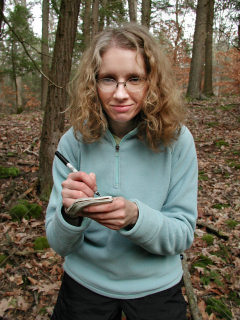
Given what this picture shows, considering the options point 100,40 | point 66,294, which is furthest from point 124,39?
point 66,294

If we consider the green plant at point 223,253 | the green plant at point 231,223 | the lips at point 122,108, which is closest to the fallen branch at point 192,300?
the green plant at point 223,253

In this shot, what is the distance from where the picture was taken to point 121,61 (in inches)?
59.3

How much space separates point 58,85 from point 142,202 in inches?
110

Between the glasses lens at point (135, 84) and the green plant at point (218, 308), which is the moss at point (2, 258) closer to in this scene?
the green plant at point (218, 308)

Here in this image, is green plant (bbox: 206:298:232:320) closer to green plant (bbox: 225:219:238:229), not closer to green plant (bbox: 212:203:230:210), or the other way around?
green plant (bbox: 225:219:238:229)

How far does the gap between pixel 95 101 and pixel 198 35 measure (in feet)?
38.0

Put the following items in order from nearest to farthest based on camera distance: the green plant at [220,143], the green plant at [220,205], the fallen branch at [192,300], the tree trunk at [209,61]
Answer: the fallen branch at [192,300] → the green plant at [220,205] → the green plant at [220,143] → the tree trunk at [209,61]

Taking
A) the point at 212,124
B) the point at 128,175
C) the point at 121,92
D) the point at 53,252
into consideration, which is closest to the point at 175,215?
the point at 128,175

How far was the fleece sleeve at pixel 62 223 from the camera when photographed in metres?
1.42

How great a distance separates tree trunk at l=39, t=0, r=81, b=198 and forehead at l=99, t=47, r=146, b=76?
80.1 inches

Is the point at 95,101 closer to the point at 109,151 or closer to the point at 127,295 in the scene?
the point at 109,151

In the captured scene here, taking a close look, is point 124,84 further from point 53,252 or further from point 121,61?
point 53,252

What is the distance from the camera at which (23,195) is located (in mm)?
4102

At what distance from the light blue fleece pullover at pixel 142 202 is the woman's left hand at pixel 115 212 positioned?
0.82 feet
